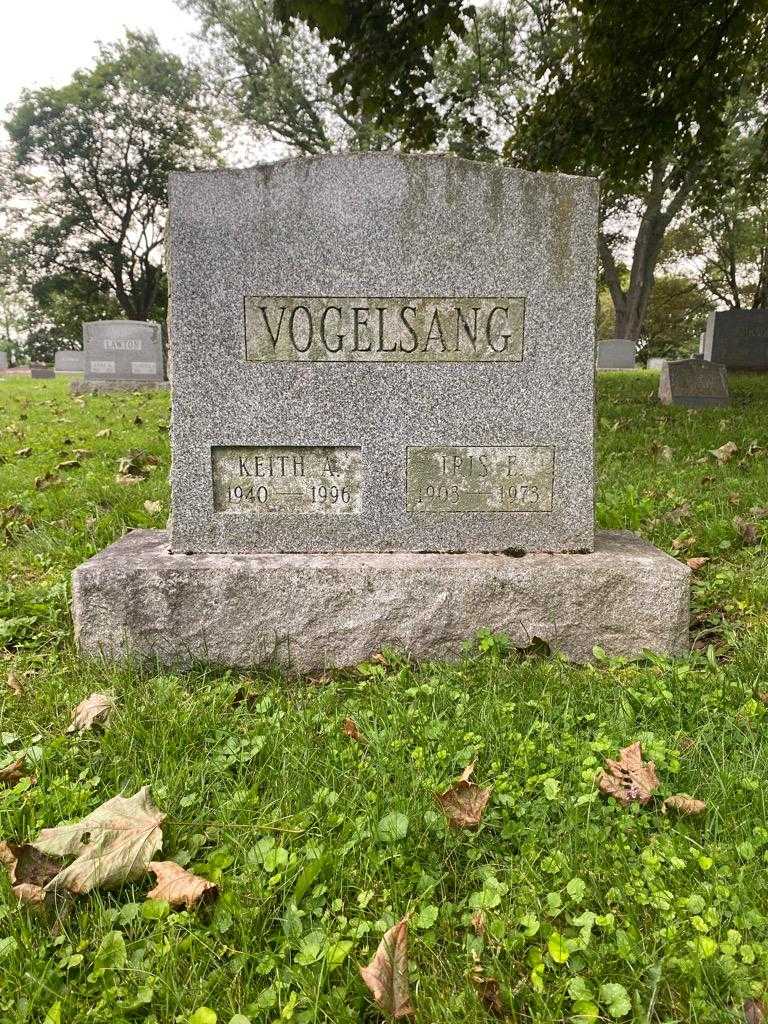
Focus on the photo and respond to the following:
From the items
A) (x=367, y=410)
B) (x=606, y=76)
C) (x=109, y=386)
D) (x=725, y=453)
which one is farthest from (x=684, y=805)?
(x=109, y=386)

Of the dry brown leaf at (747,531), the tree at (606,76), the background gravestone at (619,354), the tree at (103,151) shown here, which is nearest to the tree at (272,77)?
the tree at (103,151)

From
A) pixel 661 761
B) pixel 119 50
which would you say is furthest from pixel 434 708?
pixel 119 50

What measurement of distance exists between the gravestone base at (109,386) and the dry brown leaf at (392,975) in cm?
1419

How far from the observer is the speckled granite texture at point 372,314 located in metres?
2.62

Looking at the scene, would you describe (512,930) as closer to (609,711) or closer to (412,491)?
(609,711)

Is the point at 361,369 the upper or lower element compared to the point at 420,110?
lower

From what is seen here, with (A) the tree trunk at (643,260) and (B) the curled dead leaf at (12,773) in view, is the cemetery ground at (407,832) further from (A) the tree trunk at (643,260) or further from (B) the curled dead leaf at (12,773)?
(A) the tree trunk at (643,260)

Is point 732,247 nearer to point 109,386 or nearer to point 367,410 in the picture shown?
point 109,386

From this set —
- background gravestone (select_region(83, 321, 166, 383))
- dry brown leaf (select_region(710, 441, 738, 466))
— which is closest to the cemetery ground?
dry brown leaf (select_region(710, 441, 738, 466))

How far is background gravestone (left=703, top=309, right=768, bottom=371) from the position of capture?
1351 centimetres

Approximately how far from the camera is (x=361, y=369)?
106 inches

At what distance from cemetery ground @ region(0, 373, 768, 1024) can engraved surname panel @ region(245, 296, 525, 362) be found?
115cm

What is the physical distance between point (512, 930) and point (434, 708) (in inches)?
33.6

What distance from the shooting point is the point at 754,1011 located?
47.9 inches
